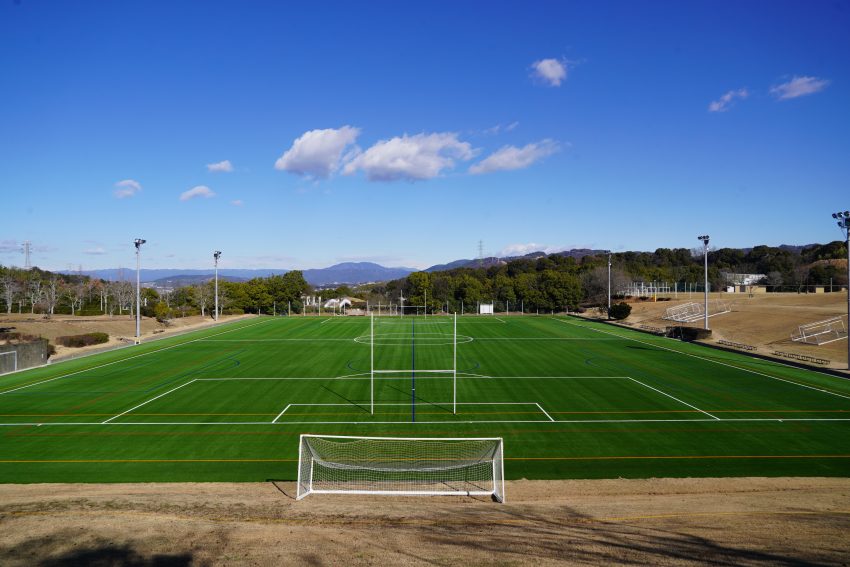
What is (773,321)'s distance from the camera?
53375mm

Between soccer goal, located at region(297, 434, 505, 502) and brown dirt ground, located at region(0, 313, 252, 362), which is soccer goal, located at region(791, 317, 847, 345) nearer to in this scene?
soccer goal, located at region(297, 434, 505, 502)

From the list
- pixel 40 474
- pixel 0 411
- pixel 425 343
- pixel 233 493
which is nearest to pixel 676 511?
pixel 233 493

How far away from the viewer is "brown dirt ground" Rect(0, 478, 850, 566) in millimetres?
10250

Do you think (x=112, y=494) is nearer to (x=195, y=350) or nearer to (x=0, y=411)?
(x=0, y=411)

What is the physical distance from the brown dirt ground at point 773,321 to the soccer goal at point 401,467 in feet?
97.6

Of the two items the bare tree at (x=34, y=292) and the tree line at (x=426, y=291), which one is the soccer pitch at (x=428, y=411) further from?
the bare tree at (x=34, y=292)

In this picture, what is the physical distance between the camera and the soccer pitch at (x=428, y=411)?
59.6 feet

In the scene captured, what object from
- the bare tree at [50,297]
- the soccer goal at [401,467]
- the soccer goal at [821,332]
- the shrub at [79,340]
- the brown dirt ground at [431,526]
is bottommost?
the soccer goal at [401,467]

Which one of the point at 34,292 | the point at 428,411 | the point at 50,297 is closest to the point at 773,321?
the point at 428,411

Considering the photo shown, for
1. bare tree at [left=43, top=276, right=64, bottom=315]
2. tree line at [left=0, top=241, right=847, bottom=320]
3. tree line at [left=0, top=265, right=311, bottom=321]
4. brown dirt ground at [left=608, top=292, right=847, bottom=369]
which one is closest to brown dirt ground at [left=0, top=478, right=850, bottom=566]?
brown dirt ground at [left=608, top=292, right=847, bottom=369]

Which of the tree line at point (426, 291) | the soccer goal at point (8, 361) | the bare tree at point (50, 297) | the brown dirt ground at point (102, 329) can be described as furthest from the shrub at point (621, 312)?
the bare tree at point (50, 297)

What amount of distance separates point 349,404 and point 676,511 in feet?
53.4

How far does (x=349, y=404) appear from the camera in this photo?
2608 cm

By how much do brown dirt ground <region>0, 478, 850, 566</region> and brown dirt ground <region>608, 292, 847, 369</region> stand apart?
92.5 feet
